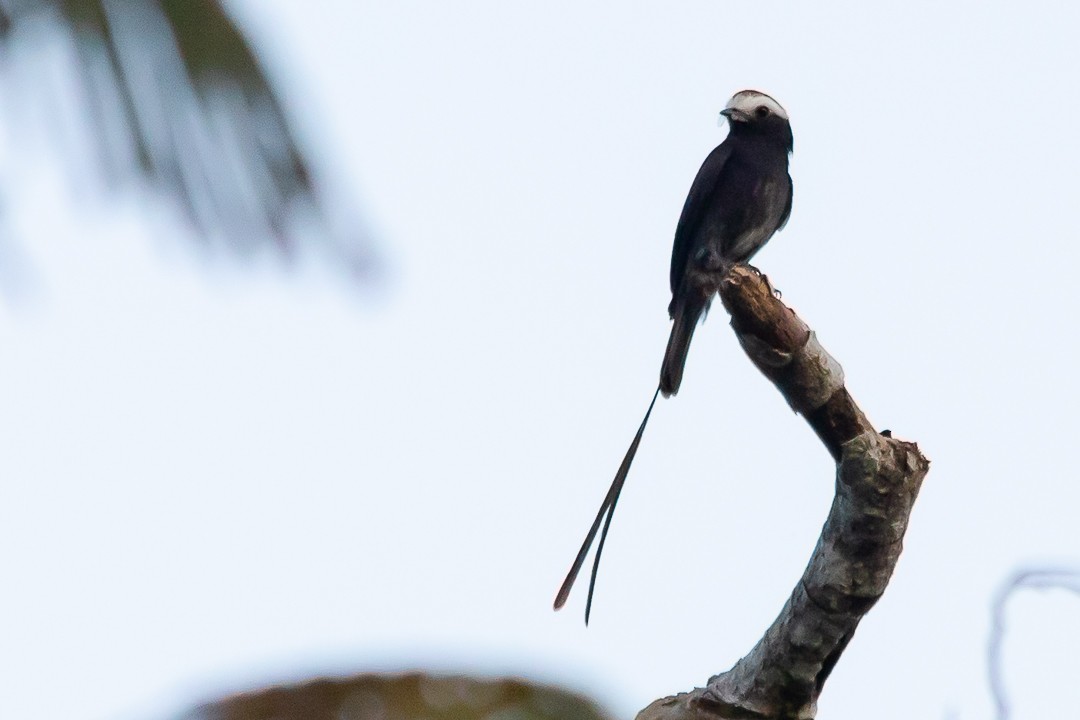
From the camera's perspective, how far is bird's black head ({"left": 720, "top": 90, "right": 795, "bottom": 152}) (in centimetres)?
534

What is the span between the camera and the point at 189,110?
1.62 metres

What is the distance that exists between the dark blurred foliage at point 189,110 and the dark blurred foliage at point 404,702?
1.86ft

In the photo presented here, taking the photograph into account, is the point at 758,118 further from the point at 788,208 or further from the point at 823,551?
the point at 823,551

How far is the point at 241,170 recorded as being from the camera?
1.65 meters

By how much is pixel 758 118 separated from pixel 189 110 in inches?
158

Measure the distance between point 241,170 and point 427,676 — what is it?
0.71 meters

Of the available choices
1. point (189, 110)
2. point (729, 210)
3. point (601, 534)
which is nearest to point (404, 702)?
point (189, 110)

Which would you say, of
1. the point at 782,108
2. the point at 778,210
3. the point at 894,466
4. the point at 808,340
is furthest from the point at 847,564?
the point at 782,108

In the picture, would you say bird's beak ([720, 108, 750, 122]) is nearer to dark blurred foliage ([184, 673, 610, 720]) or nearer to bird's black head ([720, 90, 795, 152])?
bird's black head ([720, 90, 795, 152])

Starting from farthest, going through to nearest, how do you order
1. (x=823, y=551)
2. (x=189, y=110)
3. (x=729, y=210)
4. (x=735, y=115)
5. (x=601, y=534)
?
(x=735, y=115) < (x=729, y=210) < (x=601, y=534) < (x=823, y=551) < (x=189, y=110)

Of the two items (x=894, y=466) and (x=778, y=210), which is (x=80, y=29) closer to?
(x=894, y=466)

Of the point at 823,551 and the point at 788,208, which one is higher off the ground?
the point at 788,208

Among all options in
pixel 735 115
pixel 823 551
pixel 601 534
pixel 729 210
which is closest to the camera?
pixel 823 551

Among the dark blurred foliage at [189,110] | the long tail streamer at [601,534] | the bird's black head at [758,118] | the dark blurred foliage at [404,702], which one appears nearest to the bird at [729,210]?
the bird's black head at [758,118]
